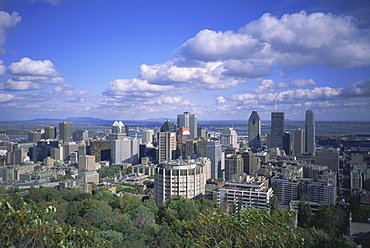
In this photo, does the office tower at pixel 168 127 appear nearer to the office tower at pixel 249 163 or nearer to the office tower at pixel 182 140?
the office tower at pixel 182 140

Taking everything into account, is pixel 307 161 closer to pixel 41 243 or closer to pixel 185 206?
pixel 185 206

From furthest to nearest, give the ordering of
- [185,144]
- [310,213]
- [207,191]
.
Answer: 1. [185,144]
2. [207,191]
3. [310,213]

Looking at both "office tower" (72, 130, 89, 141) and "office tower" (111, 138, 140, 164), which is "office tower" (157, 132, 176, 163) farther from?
"office tower" (72, 130, 89, 141)

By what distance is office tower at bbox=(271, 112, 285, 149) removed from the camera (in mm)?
26523

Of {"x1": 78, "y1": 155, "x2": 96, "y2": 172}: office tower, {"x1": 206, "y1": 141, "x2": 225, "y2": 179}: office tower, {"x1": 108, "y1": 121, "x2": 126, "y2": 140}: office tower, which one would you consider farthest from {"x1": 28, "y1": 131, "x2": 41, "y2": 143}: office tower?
{"x1": 206, "y1": 141, "x2": 225, "y2": 179}: office tower

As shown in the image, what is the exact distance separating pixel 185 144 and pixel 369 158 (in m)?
15.6

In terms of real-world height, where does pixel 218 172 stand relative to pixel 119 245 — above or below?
below

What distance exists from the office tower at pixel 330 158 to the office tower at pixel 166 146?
11.5 metres

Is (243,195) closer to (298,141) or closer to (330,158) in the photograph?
(330,158)

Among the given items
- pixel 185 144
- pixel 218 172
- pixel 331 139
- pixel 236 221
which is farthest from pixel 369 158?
pixel 185 144

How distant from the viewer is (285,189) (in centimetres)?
1329

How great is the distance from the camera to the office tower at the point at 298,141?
21.5m

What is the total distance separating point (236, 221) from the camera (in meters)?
3.17

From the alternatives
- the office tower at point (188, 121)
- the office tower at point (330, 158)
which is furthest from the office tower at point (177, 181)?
the office tower at point (188, 121)
